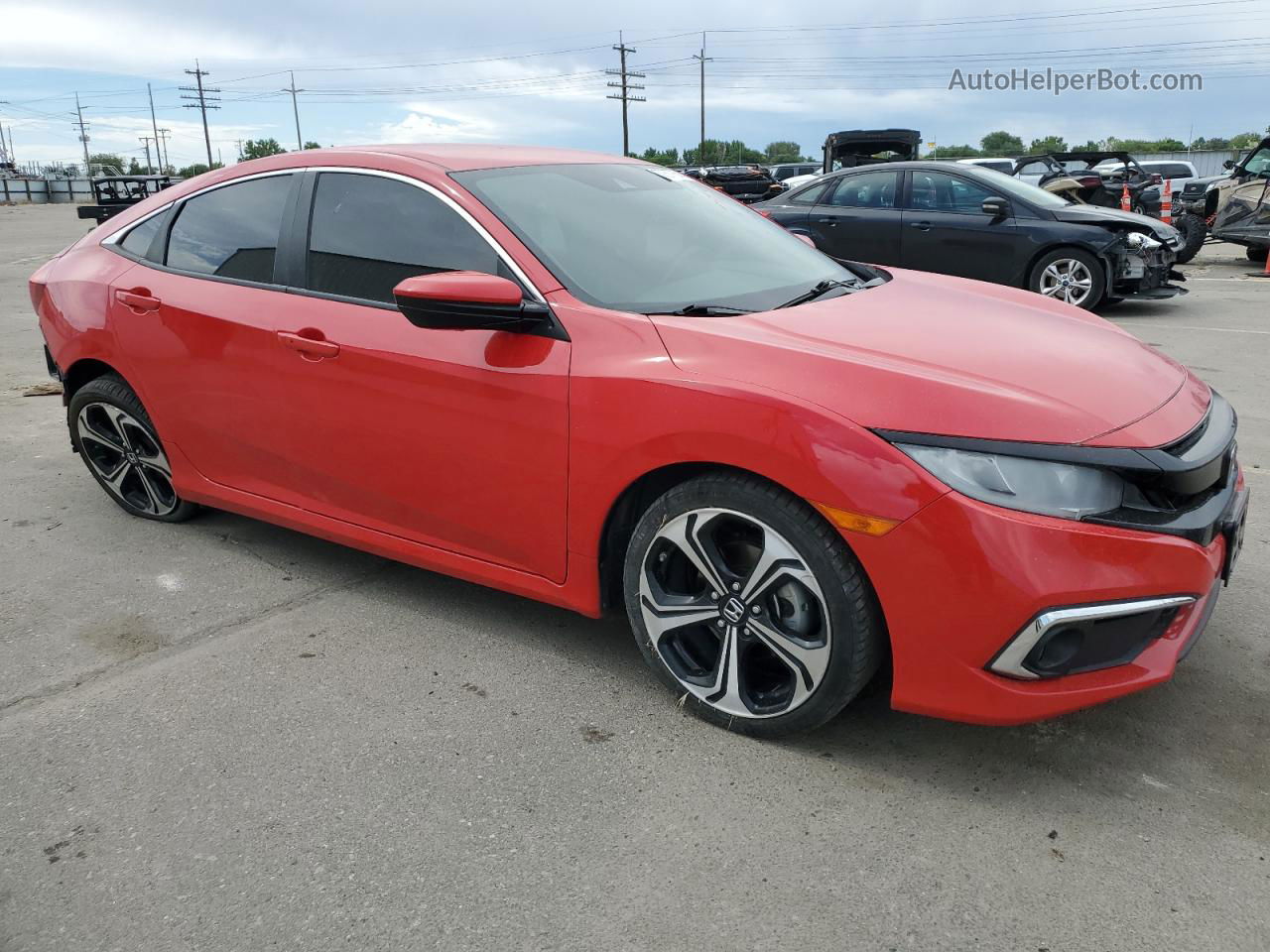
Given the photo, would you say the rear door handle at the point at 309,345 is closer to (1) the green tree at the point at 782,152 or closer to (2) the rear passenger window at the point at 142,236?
(2) the rear passenger window at the point at 142,236

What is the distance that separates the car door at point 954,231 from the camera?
9.61m

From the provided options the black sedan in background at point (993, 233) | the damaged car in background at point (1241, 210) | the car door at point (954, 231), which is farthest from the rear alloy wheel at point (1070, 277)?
the damaged car in background at point (1241, 210)

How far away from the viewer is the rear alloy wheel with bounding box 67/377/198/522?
4086 millimetres

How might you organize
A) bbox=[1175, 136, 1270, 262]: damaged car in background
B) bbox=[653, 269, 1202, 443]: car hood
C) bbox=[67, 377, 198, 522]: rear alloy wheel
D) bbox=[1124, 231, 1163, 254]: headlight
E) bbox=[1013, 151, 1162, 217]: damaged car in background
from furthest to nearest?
bbox=[1013, 151, 1162, 217]: damaged car in background < bbox=[1175, 136, 1270, 262]: damaged car in background < bbox=[1124, 231, 1163, 254]: headlight < bbox=[67, 377, 198, 522]: rear alloy wheel < bbox=[653, 269, 1202, 443]: car hood

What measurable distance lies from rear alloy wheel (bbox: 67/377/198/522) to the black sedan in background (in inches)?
249

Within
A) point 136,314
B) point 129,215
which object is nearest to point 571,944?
point 136,314

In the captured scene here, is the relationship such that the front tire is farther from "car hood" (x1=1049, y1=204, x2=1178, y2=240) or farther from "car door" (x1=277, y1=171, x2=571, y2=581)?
"car hood" (x1=1049, y1=204, x2=1178, y2=240)

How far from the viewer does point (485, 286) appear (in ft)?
8.77

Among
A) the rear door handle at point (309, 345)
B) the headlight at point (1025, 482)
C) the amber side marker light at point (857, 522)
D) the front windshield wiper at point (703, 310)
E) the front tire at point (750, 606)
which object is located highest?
the front windshield wiper at point (703, 310)

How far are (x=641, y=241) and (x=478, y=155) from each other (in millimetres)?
714

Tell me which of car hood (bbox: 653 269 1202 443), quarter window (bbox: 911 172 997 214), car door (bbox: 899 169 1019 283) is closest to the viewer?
car hood (bbox: 653 269 1202 443)

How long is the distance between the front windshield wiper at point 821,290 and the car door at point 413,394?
74 centimetres

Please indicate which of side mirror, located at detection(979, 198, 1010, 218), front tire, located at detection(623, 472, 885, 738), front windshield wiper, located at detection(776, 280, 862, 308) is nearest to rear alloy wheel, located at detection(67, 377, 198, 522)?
front tire, located at detection(623, 472, 885, 738)

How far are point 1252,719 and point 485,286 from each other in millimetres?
2328
